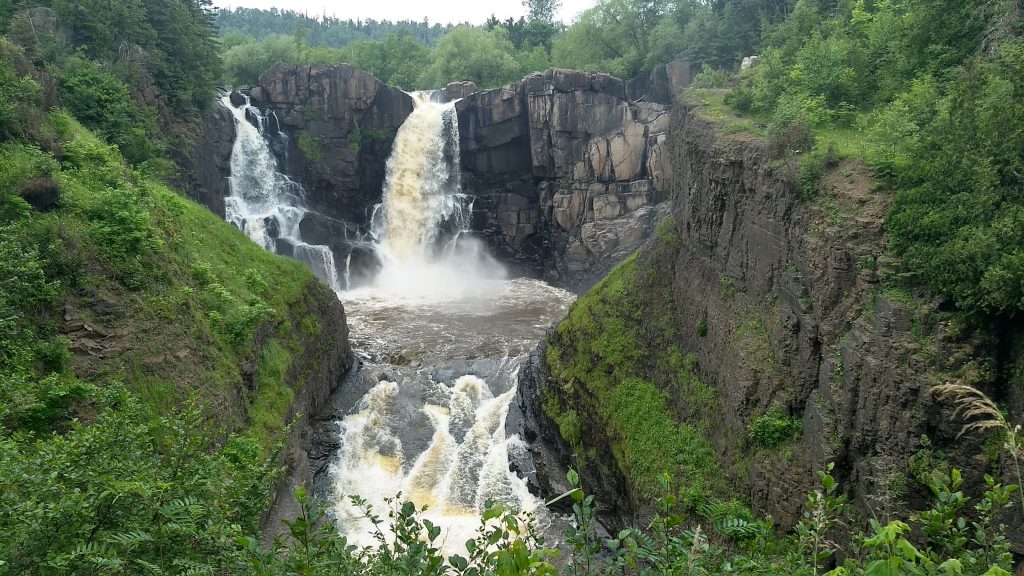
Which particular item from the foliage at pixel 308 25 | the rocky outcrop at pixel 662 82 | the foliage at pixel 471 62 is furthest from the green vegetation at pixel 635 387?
the foliage at pixel 308 25

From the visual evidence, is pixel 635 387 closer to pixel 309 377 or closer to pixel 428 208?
pixel 309 377

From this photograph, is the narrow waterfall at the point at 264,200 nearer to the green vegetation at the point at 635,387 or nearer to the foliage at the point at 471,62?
the foliage at the point at 471,62

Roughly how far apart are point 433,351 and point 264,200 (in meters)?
20.3

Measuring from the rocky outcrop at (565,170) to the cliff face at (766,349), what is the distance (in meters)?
15.9

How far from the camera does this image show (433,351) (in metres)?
28.3

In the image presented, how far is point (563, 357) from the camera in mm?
23500

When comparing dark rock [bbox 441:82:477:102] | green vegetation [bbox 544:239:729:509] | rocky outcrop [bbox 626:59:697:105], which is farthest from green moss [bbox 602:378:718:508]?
dark rock [bbox 441:82:477:102]

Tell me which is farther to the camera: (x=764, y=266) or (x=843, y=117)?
(x=843, y=117)

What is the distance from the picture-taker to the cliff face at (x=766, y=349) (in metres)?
11.1

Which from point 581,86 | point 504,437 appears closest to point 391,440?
point 504,437

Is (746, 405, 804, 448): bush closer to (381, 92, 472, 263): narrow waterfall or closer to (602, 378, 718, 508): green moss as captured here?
(602, 378, 718, 508): green moss

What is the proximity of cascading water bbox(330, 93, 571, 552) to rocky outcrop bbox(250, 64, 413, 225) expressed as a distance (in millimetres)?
1593

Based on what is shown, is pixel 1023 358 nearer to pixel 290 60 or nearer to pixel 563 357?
pixel 563 357

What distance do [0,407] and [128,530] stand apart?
4899mm
